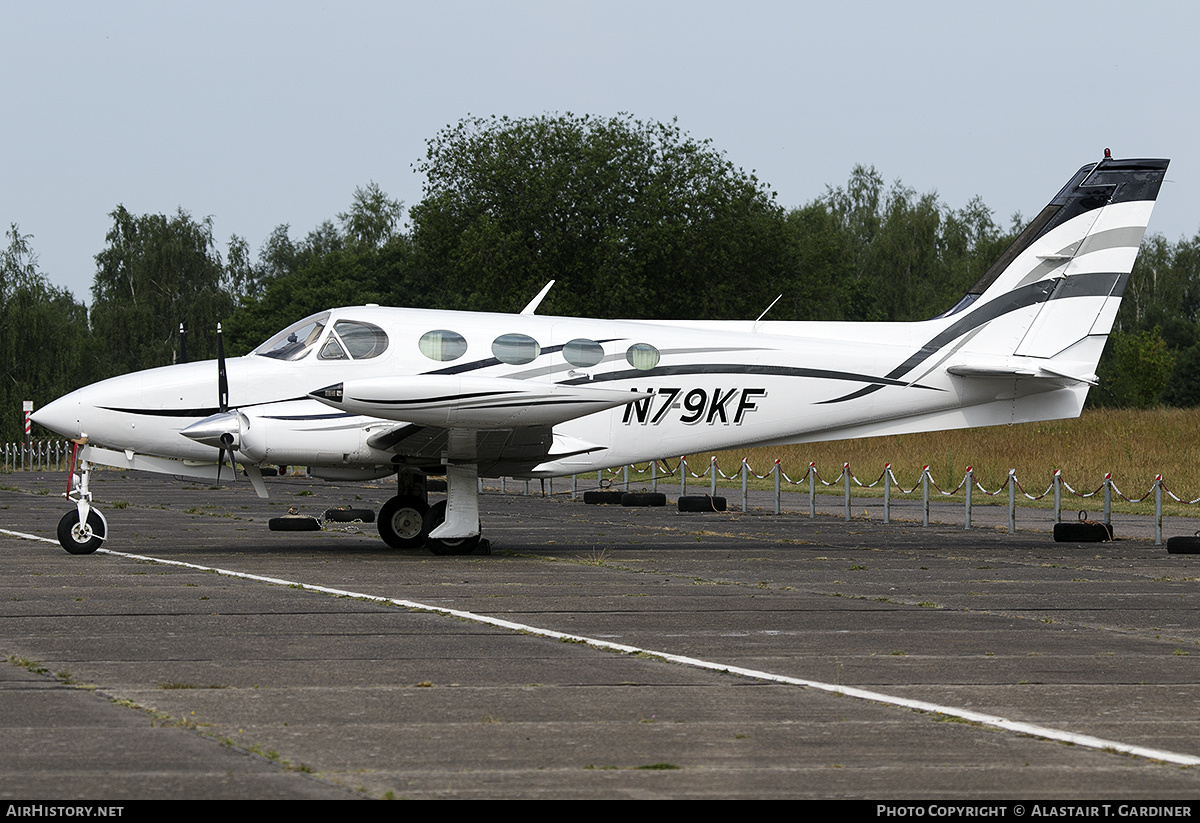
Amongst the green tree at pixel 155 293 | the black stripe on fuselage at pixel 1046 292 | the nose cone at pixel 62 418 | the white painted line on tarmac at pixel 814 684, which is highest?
the green tree at pixel 155 293

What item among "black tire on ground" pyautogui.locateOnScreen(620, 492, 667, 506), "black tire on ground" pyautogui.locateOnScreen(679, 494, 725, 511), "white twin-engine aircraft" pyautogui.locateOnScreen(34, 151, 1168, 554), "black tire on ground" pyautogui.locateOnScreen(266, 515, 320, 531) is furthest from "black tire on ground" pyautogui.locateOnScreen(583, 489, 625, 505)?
"white twin-engine aircraft" pyautogui.locateOnScreen(34, 151, 1168, 554)

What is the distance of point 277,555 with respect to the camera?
1608cm

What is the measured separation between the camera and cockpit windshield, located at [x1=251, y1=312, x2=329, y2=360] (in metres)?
16.0

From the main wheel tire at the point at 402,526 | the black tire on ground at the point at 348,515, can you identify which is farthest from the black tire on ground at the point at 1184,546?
the black tire on ground at the point at 348,515

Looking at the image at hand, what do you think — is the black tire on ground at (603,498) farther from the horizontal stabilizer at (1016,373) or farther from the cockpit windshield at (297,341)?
the cockpit windshield at (297,341)

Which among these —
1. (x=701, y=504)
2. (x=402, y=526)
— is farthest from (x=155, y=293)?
(x=402, y=526)

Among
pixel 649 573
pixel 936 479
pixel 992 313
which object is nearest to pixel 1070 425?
pixel 936 479

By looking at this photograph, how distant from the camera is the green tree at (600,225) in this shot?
49.1 meters

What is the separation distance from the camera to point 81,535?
15.5 meters

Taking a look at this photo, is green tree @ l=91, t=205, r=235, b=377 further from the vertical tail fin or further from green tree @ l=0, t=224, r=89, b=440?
the vertical tail fin

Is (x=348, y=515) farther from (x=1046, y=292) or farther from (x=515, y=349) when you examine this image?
(x=1046, y=292)

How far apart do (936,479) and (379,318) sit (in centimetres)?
2287

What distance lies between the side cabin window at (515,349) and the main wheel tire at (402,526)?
2556 mm

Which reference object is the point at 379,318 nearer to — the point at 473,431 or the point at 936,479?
the point at 473,431
